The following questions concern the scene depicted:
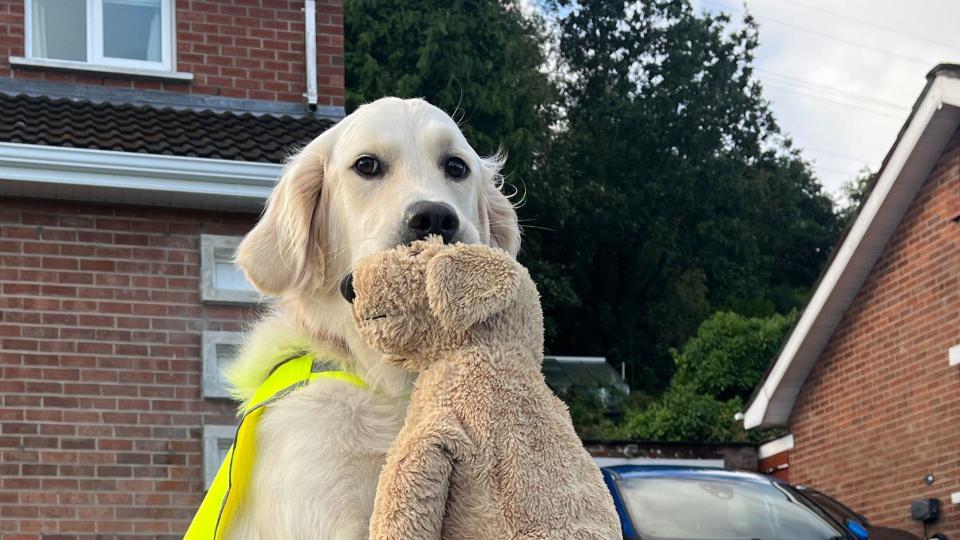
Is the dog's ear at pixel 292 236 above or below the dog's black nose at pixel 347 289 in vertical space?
above

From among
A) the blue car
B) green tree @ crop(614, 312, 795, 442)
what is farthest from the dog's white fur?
green tree @ crop(614, 312, 795, 442)

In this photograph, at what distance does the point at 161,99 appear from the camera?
12008 mm

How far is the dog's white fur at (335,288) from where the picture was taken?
2967 mm

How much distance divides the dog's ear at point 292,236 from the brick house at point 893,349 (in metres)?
11.1

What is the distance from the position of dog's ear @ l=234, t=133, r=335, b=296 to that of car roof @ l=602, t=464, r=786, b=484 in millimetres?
5472

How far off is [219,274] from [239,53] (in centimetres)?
252

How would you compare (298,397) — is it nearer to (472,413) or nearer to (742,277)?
(472,413)

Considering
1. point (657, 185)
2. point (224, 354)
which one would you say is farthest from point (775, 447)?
point (657, 185)

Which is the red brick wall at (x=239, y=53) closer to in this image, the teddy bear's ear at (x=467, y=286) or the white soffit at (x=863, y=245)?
the white soffit at (x=863, y=245)

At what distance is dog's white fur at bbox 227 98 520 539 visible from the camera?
9.73ft

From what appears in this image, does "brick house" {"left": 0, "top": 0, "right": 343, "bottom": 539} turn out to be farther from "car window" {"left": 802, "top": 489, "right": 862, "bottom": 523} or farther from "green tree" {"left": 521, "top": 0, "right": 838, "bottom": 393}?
"green tree" {"left": 521, "top": 0, "right": 838, "bottom": 393}

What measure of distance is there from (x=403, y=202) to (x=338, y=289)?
36 centimetres

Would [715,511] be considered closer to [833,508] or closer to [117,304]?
[833,508]

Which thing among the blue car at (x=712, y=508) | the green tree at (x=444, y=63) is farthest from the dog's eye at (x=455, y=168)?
the green tree at (x=444, y=63)
